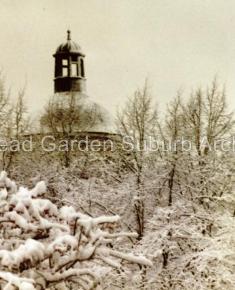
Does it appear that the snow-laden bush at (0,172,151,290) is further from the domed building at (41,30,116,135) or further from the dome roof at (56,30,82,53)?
the dome roof at (56,30,82,53)

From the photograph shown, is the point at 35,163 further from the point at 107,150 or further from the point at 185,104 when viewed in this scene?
the point at 185,104

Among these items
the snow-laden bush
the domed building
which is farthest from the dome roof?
the snow-laden bush

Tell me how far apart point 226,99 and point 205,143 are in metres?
1.89

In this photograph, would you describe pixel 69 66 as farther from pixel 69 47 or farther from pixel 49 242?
pixel 49 242

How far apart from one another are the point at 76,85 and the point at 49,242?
39.6 metres

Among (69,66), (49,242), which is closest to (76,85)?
(69,66)

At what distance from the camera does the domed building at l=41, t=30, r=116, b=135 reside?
39906mm

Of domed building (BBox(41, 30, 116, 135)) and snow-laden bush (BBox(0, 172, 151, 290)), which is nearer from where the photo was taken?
snow-laden bush (BBox(0, 172, 151, 290))

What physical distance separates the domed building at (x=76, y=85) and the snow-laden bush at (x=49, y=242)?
3460 centimetres

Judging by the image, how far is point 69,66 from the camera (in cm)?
4456

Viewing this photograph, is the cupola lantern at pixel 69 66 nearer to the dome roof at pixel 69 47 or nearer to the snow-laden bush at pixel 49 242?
the dome roof at pixel 69 47

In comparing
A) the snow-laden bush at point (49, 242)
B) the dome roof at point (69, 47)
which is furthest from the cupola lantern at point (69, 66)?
the snow-laden bush at point (49, 242)

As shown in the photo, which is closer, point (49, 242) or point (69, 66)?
point (49, 242)

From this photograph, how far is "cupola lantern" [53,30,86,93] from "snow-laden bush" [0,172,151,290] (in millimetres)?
38756
